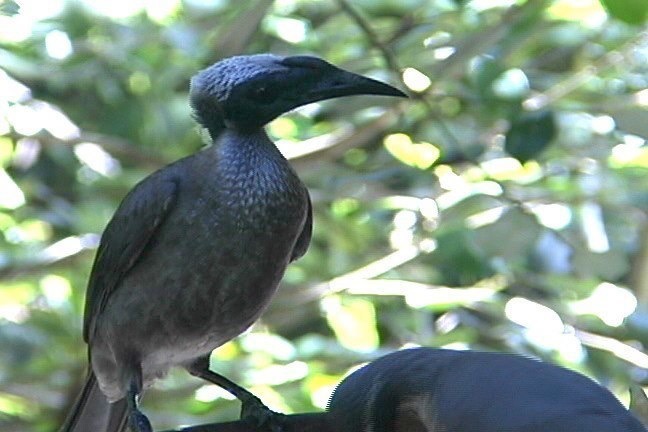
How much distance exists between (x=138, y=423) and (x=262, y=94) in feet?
1.29

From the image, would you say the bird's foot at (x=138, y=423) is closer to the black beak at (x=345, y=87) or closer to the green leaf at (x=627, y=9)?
the black beak at (x=345, y=87)

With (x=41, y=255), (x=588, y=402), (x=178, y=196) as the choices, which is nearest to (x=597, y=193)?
(x=178, y=196)

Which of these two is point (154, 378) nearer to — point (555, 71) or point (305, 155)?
point (305, 155)

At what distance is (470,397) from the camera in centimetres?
90

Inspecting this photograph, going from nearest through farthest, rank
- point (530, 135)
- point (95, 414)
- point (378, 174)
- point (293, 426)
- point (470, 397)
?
point (470, 397)
point (293, 426)
point (95, 414)
point (530, 135)
point (378, 174)

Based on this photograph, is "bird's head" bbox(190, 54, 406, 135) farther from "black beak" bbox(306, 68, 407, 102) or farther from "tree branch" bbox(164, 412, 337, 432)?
"tree branch" bbox(164, 412, 337, 432)

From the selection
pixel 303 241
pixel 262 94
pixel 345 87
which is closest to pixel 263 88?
pixel 262 94

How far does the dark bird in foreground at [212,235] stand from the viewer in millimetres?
1451

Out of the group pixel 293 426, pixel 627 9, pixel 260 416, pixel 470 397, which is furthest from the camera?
pixel 260 416

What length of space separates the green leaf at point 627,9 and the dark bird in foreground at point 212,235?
402mm

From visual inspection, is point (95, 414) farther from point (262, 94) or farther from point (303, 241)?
point (262, 94)

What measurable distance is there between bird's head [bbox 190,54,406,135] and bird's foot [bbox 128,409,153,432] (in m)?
0.35

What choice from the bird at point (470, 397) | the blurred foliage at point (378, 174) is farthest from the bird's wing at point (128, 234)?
the bird at point (470, 397)

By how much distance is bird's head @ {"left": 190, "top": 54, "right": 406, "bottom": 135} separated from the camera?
Result: 132 centimetres
